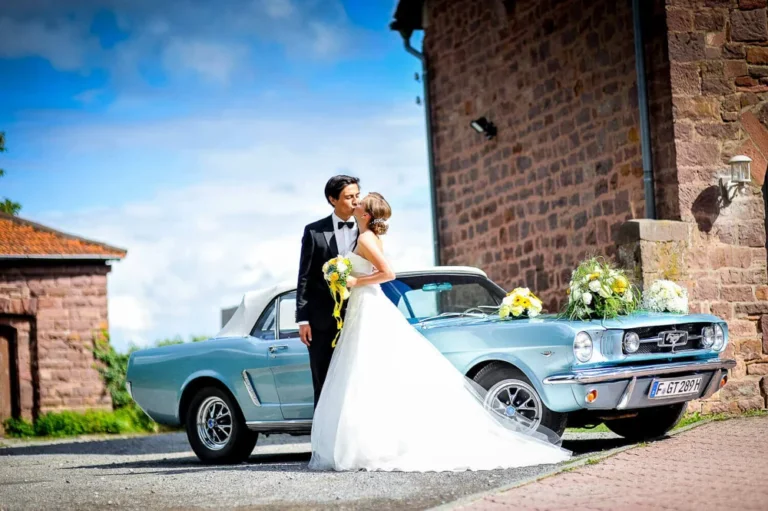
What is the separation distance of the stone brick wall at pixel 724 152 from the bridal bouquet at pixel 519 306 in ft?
11.7

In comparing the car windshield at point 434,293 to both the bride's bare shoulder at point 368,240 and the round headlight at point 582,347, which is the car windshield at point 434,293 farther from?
the round headlight at point 582,347

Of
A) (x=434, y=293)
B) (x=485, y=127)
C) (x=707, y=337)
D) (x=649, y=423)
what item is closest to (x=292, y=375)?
(x=434, y=293)

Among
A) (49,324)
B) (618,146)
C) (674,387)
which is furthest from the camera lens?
(49,324)

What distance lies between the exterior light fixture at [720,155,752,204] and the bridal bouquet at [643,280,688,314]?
3.19m

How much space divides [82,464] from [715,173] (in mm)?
7197

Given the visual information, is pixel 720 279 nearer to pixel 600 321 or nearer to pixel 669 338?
pixel 669 338

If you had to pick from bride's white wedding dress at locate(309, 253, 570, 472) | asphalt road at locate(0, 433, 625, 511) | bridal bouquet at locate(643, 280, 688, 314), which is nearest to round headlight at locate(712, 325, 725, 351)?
bridal bouquet at locate(643, 280, 688, 314)

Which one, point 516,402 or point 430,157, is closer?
point 516,402

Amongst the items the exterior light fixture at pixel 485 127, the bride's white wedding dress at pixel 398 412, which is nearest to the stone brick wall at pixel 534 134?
the exterior light fixture at pixel 485 127

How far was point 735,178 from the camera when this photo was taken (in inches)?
468

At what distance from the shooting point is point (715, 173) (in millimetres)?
11938

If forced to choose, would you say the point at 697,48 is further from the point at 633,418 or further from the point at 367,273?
the point at 367,273

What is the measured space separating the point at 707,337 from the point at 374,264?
272 cm

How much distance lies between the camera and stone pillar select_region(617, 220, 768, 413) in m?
11.2
